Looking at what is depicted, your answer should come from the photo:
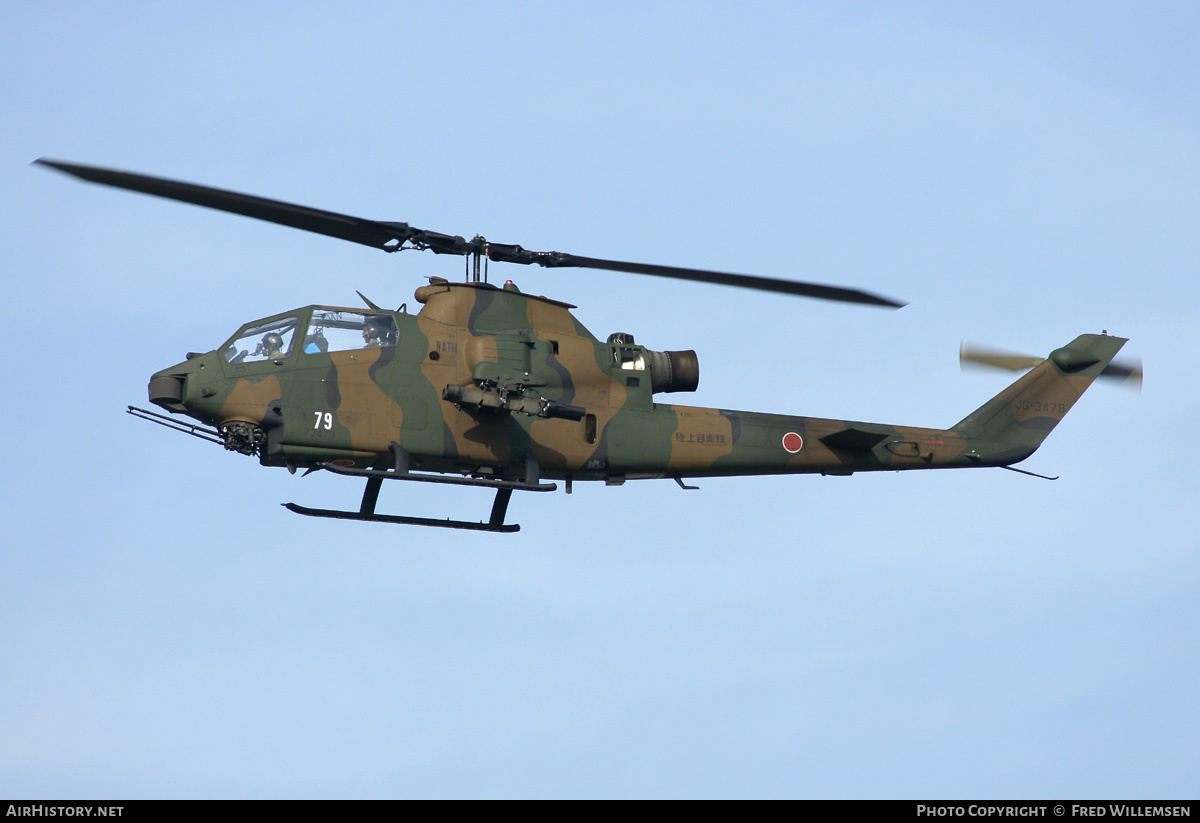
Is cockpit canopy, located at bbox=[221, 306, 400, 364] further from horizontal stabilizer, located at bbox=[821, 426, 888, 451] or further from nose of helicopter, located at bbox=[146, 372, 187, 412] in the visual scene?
horizontal stabilizer, located at bbox=[821, 426, 888, 451]

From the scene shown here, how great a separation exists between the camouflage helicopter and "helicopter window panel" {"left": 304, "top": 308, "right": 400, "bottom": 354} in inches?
0.9

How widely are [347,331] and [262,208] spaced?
2.80m

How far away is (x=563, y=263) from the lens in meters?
23.9

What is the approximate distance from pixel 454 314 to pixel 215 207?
14.8 ft

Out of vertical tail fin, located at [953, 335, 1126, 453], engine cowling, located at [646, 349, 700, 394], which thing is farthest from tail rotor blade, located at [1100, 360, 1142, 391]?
engine cowling, located at [646, 349, 700, 394]

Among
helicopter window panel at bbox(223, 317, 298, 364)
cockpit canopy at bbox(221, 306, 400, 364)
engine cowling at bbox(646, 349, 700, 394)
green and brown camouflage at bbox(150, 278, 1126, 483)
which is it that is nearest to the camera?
green and brown camouflage at bbox(150, 278, 1126, 483)

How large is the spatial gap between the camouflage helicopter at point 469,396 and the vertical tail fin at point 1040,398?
2317mm

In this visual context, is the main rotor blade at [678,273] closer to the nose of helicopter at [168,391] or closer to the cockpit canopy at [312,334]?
the cockpit canopy at [312,334]

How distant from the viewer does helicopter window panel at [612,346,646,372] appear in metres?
24.8

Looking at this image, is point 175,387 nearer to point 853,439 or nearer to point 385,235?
point 385,235

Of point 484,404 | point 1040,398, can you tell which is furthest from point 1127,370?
point 484,404

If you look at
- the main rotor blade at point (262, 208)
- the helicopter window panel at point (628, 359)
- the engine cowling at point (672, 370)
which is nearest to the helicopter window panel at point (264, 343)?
the main rotor blade at point (262, 208)
